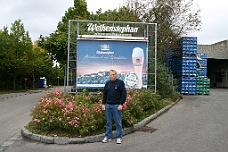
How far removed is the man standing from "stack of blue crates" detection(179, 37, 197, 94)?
47.4 feet

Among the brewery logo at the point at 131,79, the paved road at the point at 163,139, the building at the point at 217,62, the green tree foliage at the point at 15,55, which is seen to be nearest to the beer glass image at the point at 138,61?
the brewery logo at the point at 131,79

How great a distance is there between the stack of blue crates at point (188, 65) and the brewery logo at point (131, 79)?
964 cm

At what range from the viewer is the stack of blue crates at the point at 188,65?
66.2 ft

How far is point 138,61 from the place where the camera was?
1172 centimetres

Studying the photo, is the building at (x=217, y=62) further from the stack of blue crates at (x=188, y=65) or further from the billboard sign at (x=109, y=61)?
the billboard sign at (x=109, y=61)

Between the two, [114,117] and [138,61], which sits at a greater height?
[138,61]

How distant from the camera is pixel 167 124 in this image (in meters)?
9.10

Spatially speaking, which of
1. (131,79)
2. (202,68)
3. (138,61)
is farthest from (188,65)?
(131,79)

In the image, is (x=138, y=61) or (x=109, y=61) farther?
(x=138, y=61)

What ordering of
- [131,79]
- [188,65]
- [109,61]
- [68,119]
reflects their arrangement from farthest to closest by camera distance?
[188,65]
[131,79]
[109,61]
[68,119]

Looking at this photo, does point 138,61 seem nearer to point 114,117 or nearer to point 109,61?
point 109,61

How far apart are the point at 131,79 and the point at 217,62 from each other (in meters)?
34.2

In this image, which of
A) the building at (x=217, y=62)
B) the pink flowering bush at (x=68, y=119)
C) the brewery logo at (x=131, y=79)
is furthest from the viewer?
the building at (x=217, y=62)

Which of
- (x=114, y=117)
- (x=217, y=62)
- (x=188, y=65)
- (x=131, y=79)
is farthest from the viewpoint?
(x=217, y=62)
